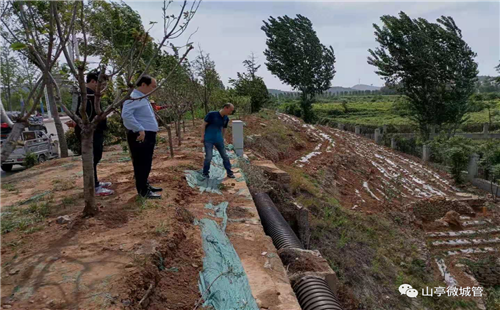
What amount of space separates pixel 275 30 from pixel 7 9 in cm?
3765

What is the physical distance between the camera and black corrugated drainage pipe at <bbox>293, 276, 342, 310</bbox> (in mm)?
2953

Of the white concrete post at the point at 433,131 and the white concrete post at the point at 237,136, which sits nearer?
the white concrete post at the point at 237,136

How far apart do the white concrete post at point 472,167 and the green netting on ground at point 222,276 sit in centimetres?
1649

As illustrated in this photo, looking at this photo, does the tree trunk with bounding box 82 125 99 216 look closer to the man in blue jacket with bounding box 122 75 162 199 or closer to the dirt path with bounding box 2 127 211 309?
the dirt path with bounding box 2 127 211 309

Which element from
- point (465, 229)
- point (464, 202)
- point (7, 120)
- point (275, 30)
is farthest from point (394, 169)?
point (275, 30)

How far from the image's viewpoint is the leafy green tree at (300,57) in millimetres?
36797

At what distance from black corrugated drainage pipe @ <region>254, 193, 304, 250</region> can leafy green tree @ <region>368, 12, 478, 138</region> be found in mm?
22943

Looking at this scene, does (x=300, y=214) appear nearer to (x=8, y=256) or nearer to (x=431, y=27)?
(x=8, y=256)

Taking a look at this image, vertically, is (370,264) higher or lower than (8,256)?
lower

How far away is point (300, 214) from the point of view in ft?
20.9

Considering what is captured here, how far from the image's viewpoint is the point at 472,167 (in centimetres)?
1619

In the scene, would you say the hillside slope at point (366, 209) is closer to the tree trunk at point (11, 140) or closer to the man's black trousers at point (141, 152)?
the man's black trousers at point (141, 152)

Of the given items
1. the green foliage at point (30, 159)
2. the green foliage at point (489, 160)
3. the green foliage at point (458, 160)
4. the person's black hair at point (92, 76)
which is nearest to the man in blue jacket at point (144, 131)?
the person's black hair at point (92, 76)

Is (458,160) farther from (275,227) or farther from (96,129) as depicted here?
(96,129)
